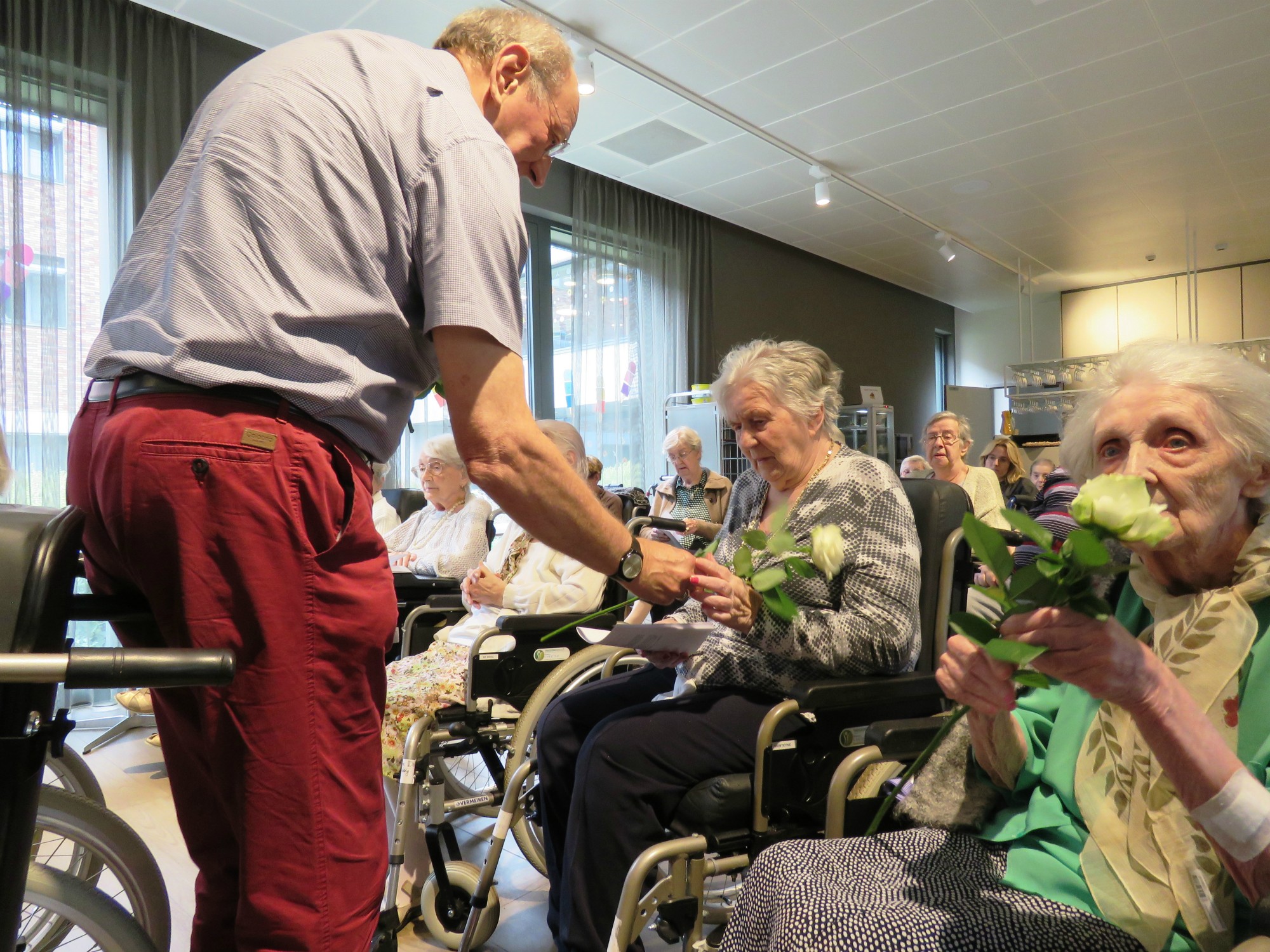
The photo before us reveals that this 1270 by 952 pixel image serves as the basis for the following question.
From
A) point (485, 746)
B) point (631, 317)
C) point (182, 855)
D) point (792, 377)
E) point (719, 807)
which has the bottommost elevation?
point (182, 855)

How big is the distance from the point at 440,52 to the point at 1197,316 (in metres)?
10.6

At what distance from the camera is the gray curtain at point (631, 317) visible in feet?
21.8

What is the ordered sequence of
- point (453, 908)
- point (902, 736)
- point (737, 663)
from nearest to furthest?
point (902, 736) < point (737, 663) < point (453, 908)

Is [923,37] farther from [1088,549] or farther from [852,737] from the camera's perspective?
[1088,549]

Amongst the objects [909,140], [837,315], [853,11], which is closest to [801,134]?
[909,140]

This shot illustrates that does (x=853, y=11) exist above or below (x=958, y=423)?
above

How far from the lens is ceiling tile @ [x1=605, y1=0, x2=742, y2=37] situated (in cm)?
418

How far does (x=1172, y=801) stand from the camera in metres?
0.90

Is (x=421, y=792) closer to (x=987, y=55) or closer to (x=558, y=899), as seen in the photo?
(x=558, y=899)

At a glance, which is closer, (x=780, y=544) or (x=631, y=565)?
(x=631, y=565)

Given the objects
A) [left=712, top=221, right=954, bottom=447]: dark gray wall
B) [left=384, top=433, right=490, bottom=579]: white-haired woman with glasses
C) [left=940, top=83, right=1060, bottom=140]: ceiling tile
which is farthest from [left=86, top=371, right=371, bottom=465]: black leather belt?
[left=712, top=221, right=954, bottom=447]: dark gray wall

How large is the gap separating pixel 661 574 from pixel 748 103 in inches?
189

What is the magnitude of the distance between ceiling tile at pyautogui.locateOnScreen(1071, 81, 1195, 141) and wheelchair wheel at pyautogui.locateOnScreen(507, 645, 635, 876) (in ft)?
16.8

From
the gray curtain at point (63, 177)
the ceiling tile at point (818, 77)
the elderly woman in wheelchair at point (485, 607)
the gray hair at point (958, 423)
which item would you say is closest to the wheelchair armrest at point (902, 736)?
the elderly woman in wheelchair at point (485, 607)
